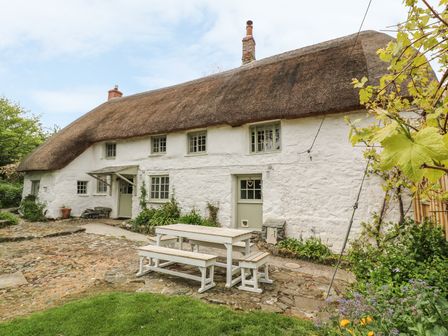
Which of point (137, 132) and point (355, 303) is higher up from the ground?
point (137, 132)

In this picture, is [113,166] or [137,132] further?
[113,166]

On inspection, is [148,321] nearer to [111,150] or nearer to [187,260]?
[187,260]

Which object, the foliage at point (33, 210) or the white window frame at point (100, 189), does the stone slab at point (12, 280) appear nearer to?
the foliage at point (33, 210)

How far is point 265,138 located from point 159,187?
17.6 ft

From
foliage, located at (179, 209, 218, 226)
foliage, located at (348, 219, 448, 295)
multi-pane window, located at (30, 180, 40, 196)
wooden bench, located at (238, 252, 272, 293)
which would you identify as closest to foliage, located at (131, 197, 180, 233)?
foliage, located at (179, 209, 218, 226)

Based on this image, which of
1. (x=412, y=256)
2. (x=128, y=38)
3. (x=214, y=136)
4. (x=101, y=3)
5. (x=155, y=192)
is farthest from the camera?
(x=128, y=38)

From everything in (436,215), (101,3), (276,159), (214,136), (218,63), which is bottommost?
(436,215)

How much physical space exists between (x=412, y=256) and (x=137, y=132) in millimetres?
11014

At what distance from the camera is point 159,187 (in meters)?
11.5

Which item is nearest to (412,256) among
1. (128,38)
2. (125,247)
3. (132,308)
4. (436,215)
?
(436,215)

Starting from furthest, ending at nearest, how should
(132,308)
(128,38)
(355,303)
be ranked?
(128,38) → (132,308) → (355,303)

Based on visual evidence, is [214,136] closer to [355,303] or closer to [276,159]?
[276,159]

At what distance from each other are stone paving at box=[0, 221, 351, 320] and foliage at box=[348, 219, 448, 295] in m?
0.94

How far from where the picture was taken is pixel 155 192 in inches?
458
